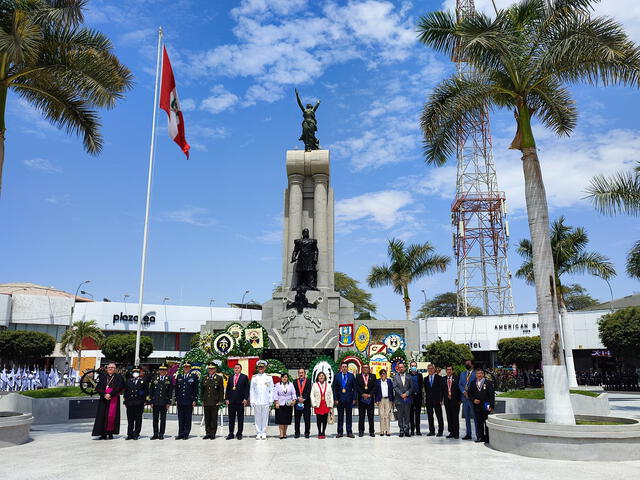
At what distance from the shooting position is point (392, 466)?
8.27m

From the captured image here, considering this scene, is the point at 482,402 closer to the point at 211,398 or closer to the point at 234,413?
the point at 234,413

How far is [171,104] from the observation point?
22953 mm

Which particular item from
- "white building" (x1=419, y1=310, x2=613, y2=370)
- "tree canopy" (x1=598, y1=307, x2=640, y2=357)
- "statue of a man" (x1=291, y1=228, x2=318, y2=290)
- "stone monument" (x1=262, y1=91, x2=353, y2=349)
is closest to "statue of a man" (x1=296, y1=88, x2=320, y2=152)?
"stone monument" (x1=262, y1=91, x2=353, y2=349)

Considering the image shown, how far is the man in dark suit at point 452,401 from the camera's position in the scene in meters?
11.8

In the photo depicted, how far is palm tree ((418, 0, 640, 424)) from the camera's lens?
35.9 ft

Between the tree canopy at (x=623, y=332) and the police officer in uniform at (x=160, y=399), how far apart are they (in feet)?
114

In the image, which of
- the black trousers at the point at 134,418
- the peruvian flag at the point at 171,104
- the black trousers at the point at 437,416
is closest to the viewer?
the black trousers at the point at 134,418

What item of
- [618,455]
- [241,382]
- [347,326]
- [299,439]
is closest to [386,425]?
[299,439]

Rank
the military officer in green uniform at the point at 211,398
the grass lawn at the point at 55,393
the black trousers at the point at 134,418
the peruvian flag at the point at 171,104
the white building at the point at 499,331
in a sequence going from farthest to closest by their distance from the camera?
the white building at the point at 499,331 < the peruvian flag at the point at 171,104 < the grass lawn at the point at 55,393 < the military officer in green uniform at the point at 211,398 < the black trousers at the point at 134,418

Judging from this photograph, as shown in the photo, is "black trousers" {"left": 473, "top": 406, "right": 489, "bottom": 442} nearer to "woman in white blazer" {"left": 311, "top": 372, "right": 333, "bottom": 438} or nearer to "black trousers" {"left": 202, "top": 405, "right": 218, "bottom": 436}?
"woman in white blazer" {"left": 311, "top": 372, "right": 333, "bottom": 438}

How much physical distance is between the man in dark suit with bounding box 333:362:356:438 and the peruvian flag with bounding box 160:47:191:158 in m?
15.2

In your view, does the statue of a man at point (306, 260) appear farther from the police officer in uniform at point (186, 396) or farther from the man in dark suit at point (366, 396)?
the police officer in uniform at point (186, 396)

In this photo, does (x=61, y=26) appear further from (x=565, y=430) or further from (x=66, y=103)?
(x=565, y=430)

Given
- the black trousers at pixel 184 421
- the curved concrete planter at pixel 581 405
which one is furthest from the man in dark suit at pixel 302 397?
the curved concrete planter at pixel 581 405
